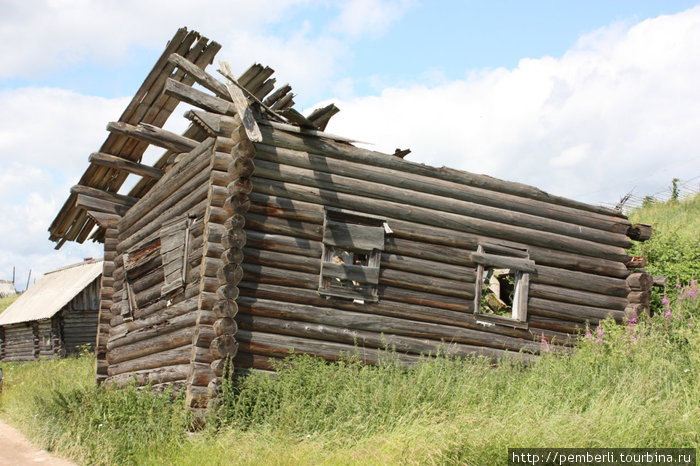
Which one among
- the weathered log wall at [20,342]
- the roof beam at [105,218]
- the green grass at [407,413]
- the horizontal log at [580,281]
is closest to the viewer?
the green grass at [407,413]

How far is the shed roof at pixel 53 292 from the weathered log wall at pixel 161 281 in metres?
12.0

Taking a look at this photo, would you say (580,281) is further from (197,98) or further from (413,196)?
(197,98)

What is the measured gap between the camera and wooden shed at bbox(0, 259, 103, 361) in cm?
2266

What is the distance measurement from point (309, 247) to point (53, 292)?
65.6 ft

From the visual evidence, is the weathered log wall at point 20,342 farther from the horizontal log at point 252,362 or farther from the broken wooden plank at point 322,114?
the broken wooden plank at point 322,114

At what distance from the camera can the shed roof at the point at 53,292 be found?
894 inches

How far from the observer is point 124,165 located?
34.4ft

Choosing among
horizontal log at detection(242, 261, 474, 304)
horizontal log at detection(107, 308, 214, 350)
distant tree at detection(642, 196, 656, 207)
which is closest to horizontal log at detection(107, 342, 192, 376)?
horizontal log at detection(107, 308, 214, 350)

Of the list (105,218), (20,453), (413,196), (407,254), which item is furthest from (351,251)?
(105,218)

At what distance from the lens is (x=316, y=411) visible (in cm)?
677

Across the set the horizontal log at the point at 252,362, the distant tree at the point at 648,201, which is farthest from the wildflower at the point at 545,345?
the distant tree at the point at 648,201

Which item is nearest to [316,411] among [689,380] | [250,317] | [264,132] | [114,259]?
[250,317]

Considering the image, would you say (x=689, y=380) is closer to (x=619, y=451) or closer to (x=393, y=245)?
(x=619, y=451)

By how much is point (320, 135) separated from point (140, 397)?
4.28 meters
